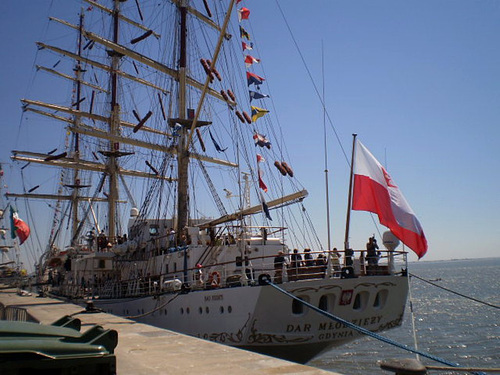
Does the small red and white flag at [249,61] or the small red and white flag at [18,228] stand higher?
the small red and white flag at [249,61]

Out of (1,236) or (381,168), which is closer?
(381,168)

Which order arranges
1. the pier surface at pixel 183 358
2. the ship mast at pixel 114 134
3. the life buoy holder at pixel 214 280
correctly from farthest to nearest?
the ship mast at pixel 114 134
the life buoy holder at pixel 214 280
the pier surface at pixel 183 358

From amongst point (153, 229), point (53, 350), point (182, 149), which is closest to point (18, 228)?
point (153, 229)

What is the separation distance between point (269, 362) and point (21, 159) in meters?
43.0

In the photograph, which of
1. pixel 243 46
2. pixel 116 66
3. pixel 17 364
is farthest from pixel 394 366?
pixel 116 66

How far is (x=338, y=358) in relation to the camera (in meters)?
20.8

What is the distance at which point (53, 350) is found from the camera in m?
4.73

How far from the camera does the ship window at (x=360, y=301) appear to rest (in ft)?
50.8

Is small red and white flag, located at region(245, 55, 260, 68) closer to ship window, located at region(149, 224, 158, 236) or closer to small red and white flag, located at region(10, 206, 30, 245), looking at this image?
ship window, located at region(149, 224, 158, 236)

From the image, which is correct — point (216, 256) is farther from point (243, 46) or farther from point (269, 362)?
point (269, 362)

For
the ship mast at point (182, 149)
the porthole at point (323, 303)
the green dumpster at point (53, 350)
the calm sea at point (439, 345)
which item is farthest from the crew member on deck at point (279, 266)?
the green dumpster at point (53, 350)

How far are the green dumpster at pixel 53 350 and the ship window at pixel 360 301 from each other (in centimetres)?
1148

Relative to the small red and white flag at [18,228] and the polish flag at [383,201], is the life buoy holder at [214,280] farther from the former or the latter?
the small red and white flag at [18,228]

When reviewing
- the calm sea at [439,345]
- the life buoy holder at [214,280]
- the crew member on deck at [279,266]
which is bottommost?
the calm sea at [439,345]
